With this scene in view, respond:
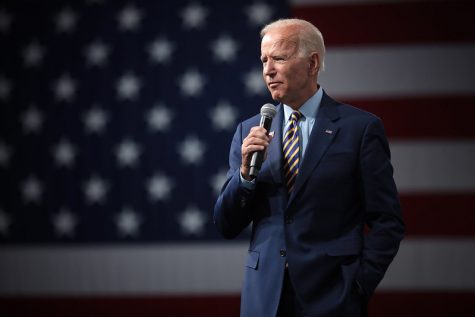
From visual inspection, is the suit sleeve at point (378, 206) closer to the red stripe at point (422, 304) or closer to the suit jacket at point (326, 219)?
the suit jacket at point (326, 219)

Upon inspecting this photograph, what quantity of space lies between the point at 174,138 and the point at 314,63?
1.72m

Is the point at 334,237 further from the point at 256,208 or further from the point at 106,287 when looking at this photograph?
the point at 106,287

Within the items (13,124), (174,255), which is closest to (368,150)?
(174,255)

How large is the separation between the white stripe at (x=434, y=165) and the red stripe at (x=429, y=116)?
0.05m

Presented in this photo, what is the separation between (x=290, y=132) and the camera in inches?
60.4

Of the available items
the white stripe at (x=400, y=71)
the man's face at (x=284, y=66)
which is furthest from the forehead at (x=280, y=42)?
the white stripe at (x=400, y=71)

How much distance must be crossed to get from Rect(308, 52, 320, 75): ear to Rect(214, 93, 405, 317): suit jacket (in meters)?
0.13

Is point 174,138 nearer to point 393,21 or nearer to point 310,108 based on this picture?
point 393,21

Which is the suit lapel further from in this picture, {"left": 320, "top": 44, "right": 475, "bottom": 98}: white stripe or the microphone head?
{"left": 320, "top": 44, "right": 475, "bottom": 98}: white stripe

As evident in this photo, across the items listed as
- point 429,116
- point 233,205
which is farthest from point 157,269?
point 233,205

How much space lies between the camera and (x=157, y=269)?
3.13 metres

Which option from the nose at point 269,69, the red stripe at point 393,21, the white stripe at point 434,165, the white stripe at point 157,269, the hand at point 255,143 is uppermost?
the red stripe at point 393,21

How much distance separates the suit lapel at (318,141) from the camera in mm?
1439

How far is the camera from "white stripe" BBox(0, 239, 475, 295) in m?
2.94
